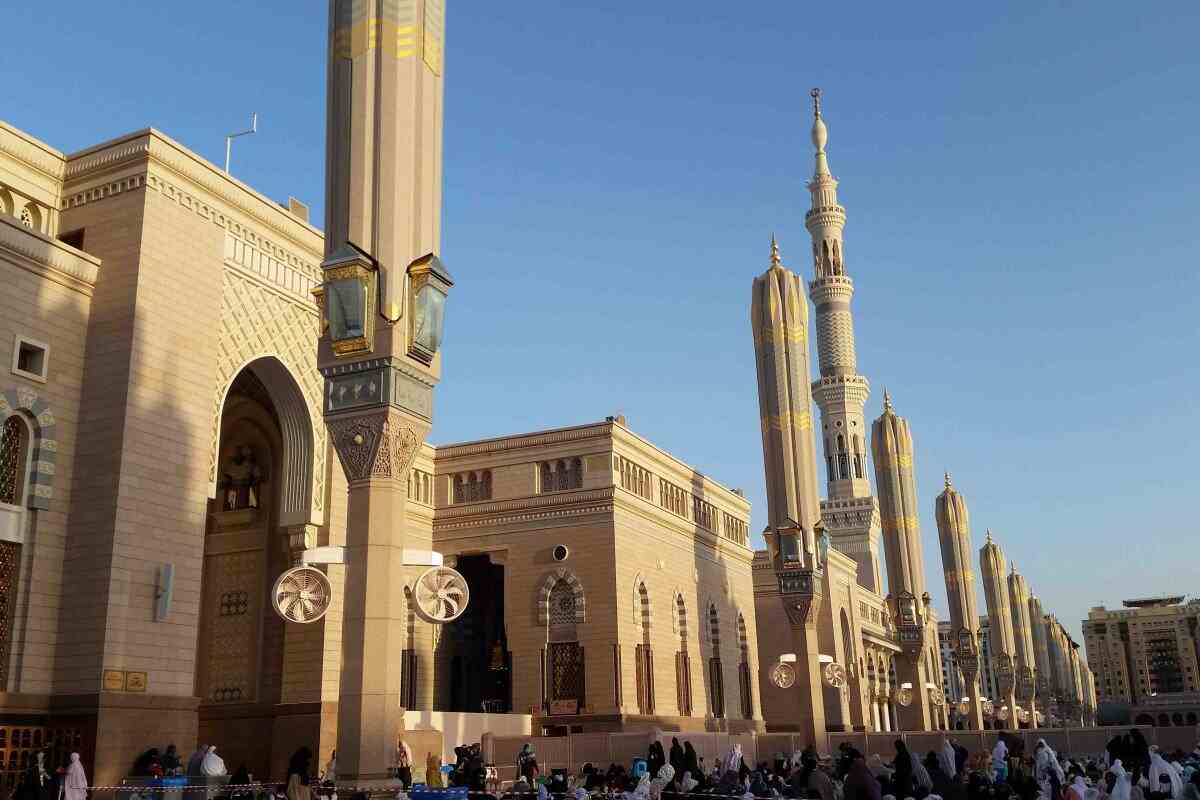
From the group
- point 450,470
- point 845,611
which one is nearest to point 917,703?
point 845,611

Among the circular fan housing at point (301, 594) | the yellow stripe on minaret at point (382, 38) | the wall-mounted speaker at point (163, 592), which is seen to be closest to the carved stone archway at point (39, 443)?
the wall-mounted speaker at point (163, 592)

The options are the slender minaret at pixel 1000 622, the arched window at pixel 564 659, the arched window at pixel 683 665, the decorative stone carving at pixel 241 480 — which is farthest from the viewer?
the slender minaret at pixel 1000 622

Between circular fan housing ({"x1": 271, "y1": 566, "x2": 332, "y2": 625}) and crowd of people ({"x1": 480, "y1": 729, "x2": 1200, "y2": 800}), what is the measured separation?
3.85m

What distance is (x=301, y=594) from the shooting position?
14648 mm

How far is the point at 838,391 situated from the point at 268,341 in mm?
54943

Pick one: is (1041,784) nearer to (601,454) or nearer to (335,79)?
(335,79)

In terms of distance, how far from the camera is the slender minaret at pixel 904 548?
140 feet

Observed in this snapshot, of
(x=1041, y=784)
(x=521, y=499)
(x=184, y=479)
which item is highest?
(x=521, y=499)

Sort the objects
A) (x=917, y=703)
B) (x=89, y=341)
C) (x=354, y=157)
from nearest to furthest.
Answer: (x=354, y=157)
(x=89, y=341)
(x=917, y=703)

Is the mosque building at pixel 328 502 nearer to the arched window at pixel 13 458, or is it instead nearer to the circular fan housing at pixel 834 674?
the arched window at pixel 13 458

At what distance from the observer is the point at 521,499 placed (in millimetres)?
31547

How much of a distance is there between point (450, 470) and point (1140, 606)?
16702 cm

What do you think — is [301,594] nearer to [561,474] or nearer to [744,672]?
[561,474]

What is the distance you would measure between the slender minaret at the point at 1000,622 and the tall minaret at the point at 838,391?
697 centimetres
